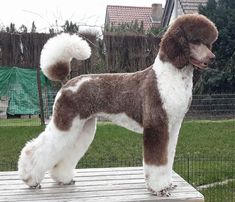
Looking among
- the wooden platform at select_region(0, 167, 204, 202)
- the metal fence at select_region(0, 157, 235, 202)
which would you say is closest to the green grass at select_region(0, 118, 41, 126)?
the metal fence at select_region(0, 157, 235, 202)

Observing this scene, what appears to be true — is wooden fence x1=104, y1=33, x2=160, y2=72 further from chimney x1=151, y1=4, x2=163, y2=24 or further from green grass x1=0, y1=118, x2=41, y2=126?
chimney x1=151, y1=4, x2=163, y2=24

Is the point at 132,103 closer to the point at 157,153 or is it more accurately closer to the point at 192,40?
the point at 157,153

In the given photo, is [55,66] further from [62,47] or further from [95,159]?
[95,159]

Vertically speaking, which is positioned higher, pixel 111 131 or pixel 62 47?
pixel 62 47

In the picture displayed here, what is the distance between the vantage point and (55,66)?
3.12 meters

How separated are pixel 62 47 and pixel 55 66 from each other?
133 mm

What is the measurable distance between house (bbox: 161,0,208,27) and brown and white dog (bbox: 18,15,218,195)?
10335 mm

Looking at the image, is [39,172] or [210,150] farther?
[210,150]

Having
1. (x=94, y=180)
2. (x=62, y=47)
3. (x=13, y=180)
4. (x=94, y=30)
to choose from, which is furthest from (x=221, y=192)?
(x=94, y=30)

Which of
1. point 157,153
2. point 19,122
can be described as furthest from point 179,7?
point 157,153

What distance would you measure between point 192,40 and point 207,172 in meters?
3.05

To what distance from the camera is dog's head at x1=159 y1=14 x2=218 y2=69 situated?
2676mm

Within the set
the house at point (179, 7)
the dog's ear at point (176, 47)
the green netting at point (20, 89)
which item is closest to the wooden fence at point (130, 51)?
the green netting at point (20, 89)

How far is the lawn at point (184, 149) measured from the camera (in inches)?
214
